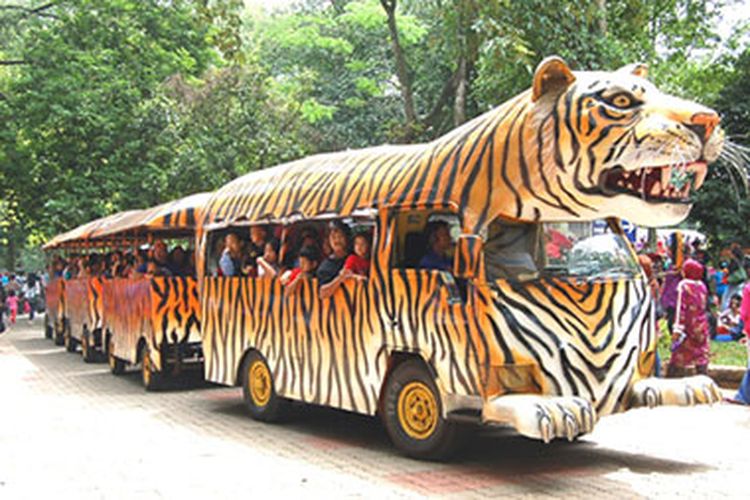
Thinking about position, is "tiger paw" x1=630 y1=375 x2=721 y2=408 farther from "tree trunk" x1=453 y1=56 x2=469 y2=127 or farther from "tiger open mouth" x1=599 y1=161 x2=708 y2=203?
"tree trunk" x1=453 y1=56 x2=469 y2=127

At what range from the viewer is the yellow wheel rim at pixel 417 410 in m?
8.39

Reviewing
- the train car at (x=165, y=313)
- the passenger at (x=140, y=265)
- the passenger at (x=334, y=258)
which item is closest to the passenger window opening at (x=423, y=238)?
the passenger at (x=334, y=258)

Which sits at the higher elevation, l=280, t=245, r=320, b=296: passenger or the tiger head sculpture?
the tiger head sculpture

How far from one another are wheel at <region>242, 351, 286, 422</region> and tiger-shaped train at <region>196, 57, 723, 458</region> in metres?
1.43

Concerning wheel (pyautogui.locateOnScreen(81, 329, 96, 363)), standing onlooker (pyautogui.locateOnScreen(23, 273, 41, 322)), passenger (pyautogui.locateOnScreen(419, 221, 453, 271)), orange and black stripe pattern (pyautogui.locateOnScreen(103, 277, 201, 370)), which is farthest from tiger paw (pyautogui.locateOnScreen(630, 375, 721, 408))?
standing onlooker (pyautogui.locateOnScreen(23, 273, 41, 322))

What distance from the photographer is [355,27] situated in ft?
116

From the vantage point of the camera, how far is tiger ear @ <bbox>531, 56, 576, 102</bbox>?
25.3ft

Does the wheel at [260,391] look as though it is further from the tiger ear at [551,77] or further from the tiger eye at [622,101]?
the tiger eye at [622,101]

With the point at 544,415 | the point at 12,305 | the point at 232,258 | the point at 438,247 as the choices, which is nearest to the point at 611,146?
the point at 438,247

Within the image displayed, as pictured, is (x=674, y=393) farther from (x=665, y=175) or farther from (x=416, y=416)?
(x=416, y=416)

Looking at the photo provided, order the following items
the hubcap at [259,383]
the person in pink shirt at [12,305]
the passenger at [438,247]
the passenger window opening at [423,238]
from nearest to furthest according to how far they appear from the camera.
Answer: the passenger at [438,247] < the passenger window opening at [423,238] < the hubcap at [259,383] < the person in pink shirt at [12,305]

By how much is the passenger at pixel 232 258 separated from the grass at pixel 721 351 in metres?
6.32

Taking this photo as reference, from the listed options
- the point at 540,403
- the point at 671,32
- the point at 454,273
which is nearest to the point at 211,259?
the point at 454,273

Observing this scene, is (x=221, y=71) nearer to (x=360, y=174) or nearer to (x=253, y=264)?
(x=253, y=264)
